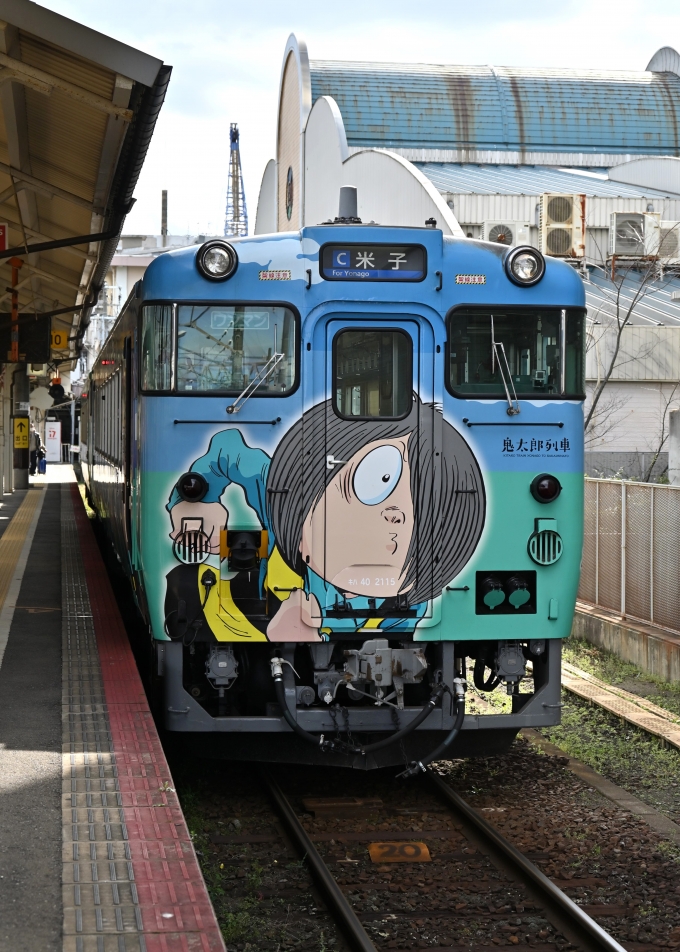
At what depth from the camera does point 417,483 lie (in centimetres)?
678

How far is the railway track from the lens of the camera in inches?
201

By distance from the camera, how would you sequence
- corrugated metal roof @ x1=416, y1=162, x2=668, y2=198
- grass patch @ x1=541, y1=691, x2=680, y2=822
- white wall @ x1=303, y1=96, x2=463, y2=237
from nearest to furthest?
1. grass patch @ x1=541, y1=691, x2=680, y2=822
2. white wall @ x1=303, y1=96, x2=463, y2=237
3. corrugated metal roof @ x1=416, y1=162, x2=668, y2=198

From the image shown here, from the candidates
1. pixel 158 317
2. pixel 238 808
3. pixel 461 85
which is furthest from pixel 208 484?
pixel 461 85

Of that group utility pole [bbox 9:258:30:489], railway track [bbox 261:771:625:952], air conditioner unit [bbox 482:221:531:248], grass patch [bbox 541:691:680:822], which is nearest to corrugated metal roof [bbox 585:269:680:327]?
air conditioner unit [bbox 482:221:531:248]

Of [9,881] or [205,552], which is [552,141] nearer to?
[205,552]

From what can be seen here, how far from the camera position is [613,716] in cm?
918

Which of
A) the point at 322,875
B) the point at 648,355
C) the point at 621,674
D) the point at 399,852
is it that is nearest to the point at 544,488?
the point at 399,852

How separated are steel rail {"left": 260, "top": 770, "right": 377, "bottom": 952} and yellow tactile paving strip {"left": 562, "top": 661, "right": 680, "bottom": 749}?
9.66 feet

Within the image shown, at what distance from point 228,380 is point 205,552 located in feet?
3.24

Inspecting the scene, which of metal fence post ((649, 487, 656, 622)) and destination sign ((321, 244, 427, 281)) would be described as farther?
metal fence post ((649, 487, 656, 622))

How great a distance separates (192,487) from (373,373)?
123 centimetres

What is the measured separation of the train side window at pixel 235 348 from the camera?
6703 millimetres

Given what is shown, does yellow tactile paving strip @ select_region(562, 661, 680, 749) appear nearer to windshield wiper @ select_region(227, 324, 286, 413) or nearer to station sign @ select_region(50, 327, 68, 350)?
windshield wiper @ select_region(227, 324, 286, 413)

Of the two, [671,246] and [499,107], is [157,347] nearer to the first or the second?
[671,246]
